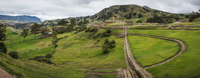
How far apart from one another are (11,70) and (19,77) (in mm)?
1541

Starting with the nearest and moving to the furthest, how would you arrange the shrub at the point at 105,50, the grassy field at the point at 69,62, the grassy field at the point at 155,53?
the grassy field at the point at 69,62
the grassy field at the point at 155,53
the shrub at the point at 105,50

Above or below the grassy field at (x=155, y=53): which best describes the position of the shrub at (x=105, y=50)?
below

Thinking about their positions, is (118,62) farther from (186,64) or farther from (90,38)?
(90,38)

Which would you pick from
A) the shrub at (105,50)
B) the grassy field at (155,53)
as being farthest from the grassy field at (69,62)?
the grassy field at (155,53)

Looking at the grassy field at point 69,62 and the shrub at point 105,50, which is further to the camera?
the shrub at point 105,50

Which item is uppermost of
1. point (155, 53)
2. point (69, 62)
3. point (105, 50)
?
point (155, 53)

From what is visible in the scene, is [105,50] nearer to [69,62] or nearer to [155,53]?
[69,62]

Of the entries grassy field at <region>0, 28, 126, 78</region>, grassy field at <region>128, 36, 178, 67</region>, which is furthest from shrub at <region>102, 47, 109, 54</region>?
grassy field at <region>128, 36, 178, 67</region>

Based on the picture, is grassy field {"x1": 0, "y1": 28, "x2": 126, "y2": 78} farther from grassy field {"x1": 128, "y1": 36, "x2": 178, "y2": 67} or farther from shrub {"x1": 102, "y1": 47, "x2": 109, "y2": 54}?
grassy field {"x1": 128, "y1": 36, "x2": 178, "y2": 67}

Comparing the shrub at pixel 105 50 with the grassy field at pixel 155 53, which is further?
the shrub at pixel 105 50

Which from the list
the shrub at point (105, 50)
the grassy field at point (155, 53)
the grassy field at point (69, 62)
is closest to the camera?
the grassy field at point (69, 62)

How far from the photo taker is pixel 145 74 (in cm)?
2142

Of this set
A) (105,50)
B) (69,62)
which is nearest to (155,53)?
(105,50)

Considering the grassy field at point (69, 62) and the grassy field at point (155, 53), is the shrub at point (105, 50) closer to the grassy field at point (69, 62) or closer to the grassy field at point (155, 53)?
the grassy field at point (69, 62)
